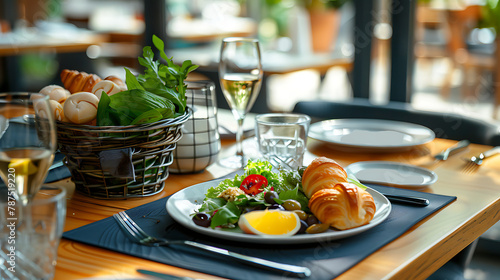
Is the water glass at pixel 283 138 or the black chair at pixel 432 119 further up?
the water glass at pixel 283 138

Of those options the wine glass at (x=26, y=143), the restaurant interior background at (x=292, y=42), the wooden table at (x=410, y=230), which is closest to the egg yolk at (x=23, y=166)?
the wine glass at (x=26, y=143)

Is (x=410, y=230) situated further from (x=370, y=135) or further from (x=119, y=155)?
(x=370, y=135)

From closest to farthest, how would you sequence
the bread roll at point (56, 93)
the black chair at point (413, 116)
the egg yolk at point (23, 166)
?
the egg yolk at point (23, 166), the bread roll at point (56, 93), the black chair at point (413, 116)

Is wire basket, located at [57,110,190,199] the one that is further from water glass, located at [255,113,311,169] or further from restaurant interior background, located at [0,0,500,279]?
restaurant interior background, located at [0,0,500,279]

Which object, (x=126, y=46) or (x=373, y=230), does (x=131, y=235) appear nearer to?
(x=373, y=230)

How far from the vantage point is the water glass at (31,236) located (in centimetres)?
50

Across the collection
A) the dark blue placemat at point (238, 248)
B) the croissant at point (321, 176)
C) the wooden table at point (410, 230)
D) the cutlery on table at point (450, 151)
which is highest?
the croissant at point (321, 176)

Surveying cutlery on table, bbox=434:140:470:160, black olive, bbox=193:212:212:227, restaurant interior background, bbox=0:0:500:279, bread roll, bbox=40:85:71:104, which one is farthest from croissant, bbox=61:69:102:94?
restaurant interior background, bbox=0:0:500:279

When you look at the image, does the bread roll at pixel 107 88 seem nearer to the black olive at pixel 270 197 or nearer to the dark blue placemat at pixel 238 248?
the dark blue placemat at pixel 238 248

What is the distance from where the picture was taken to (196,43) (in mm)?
4508

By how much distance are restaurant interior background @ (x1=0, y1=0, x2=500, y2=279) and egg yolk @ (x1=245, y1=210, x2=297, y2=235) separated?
1.27m

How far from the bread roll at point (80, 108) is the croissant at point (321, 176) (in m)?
0.33

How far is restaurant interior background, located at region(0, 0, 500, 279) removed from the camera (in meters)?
2.67

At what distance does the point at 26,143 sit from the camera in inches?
25.1
